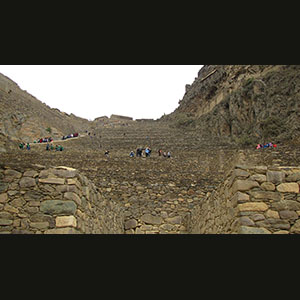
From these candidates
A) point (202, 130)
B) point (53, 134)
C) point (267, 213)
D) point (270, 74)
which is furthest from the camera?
point (53, 134)

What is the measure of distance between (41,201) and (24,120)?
30981mm

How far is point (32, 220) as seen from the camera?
3.50 meters

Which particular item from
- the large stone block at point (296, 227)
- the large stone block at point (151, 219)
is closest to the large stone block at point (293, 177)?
the large stone block at point (296, 227)

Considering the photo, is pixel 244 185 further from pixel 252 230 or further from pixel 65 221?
pixel 65 221

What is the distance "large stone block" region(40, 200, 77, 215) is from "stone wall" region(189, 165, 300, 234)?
6.66ft

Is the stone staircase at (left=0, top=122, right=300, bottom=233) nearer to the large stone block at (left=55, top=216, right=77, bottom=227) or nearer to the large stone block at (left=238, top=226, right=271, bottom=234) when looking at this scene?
the large stone block at (left=55, top=216, right=77, bottom=227)

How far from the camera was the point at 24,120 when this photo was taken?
103 feet

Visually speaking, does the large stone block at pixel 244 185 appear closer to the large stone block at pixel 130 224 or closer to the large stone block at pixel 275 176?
the large stone block at pixel 275 176

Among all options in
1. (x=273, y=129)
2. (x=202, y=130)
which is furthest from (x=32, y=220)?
(x=202, y=130)

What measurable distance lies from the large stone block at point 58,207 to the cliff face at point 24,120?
862 inches

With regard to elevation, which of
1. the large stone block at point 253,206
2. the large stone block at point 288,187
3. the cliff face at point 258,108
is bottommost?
the large stone block at point 253,206

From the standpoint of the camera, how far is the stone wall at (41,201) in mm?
3434

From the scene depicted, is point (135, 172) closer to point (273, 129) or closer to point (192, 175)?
point (192, 175)

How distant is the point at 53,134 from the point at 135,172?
2529 centimetres
